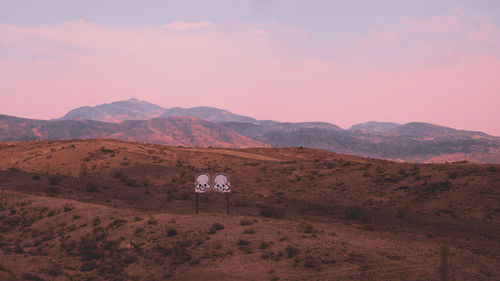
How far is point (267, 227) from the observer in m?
15.6

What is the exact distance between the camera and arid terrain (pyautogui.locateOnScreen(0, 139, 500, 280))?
12188mm

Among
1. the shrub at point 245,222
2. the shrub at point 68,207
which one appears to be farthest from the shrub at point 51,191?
the shrub at point 245,222

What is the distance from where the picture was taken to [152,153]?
50.8 m

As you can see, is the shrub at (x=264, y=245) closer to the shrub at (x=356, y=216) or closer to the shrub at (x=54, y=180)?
the shrub at (x=356, y=216)

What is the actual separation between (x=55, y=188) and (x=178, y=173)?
14186 mm

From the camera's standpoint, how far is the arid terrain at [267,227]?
12188mm

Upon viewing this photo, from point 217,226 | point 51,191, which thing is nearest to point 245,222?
point 217,226

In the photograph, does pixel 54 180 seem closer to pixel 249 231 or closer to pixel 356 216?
pixel 249 231

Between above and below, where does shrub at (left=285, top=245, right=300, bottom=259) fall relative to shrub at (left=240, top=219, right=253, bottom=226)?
below

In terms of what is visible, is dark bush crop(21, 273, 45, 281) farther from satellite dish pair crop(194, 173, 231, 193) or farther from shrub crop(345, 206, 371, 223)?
shrub crop(345, 206, 371, 223)

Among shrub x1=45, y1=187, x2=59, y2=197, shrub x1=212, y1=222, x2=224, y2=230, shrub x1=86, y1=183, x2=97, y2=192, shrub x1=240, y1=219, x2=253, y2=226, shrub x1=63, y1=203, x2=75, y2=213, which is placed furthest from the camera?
shrub x1=86, y1=183, x2=97, y2=192

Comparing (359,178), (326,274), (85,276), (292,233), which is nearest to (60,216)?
(85,276)

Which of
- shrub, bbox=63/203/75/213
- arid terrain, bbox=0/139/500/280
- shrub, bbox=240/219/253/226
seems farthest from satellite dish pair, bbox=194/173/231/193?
shrub, bbox=63/203/75/213

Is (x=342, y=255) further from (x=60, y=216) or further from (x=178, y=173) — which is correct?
(x=178, y=173)
